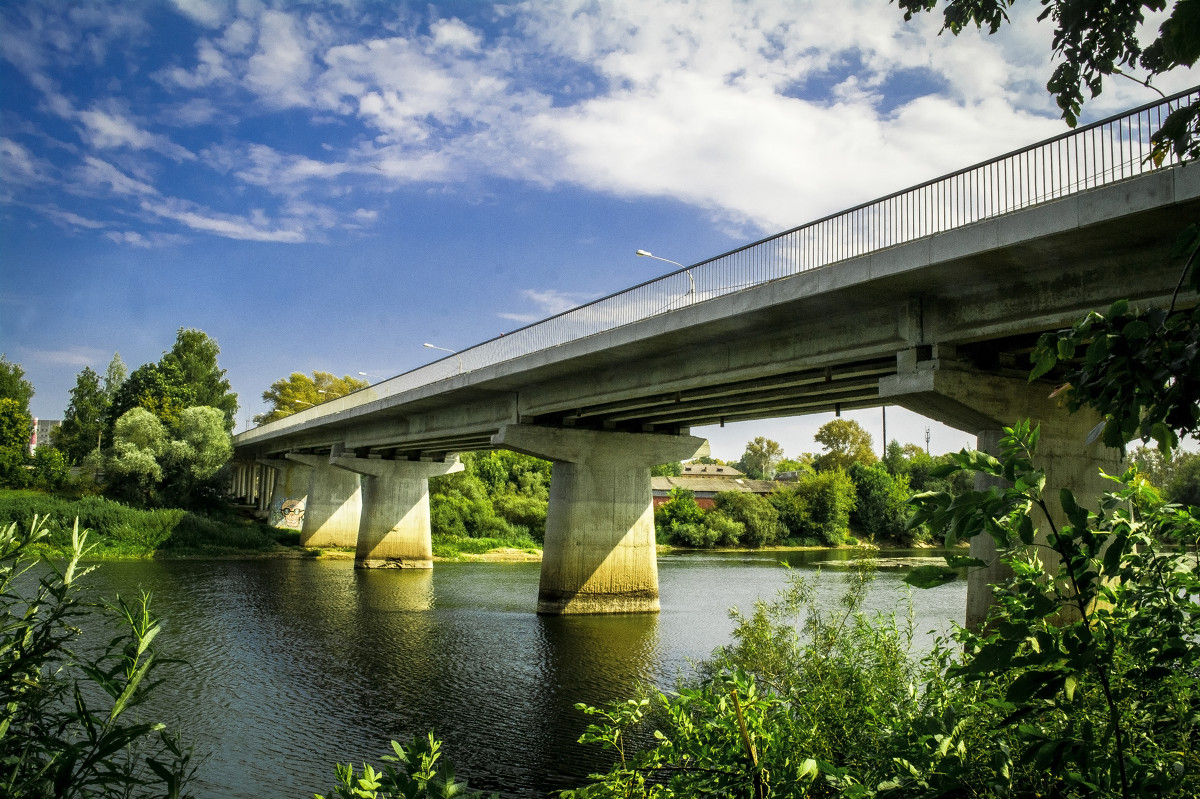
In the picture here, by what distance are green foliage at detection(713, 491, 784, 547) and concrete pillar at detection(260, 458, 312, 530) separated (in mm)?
33018

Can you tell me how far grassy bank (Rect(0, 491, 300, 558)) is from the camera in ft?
141

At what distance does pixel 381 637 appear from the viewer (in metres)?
21.6

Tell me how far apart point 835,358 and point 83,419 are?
8399 cm

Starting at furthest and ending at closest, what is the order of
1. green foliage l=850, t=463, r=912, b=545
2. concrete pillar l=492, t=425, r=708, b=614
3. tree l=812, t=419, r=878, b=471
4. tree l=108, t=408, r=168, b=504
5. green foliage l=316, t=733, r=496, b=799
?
tree l=812, t=419, r=878, b=471, green foliage l=850, t=463, r=912, b=545, tree l=108, t=408, r=168, b=504, concrete pillar l=492, t=425, r=708, b=614, green foliage l=316, t=733, r=496, b=799

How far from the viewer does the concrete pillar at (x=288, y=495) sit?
203ft

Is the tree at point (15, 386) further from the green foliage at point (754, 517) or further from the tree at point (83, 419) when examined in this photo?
the green foliage at point (754, 517)

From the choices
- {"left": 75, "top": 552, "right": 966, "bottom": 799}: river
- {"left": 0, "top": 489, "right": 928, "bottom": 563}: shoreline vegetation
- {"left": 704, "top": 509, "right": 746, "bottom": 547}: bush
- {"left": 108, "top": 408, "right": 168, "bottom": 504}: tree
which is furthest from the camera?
{"left": 704, "top": 509, "right": 746, "bottom": 547}: bush

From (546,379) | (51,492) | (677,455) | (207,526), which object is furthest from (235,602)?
(51,492)

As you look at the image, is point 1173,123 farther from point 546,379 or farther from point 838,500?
point 838,500

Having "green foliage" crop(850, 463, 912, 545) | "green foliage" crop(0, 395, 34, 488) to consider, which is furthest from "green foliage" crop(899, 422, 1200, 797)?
"green foliage" crop(0, 395, 34, 488)

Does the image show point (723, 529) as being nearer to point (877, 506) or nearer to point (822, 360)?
point (877, 506)

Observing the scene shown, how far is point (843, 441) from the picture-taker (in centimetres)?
12581

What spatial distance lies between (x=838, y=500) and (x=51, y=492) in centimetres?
5938

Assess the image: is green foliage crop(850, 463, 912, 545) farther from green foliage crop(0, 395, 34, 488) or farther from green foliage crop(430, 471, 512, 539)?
green foliage crop(0, 395, 34, 488)
